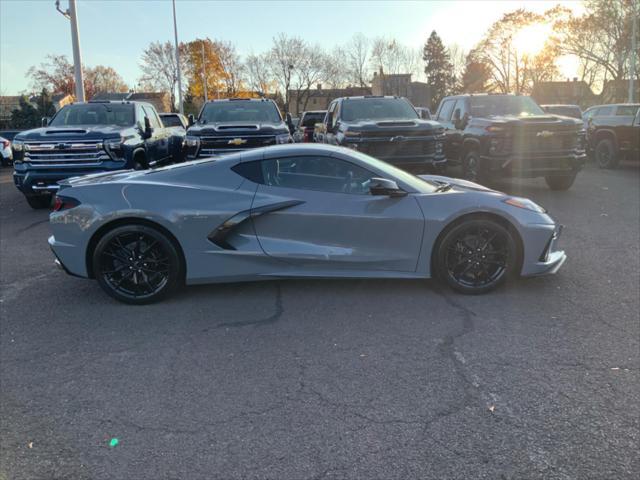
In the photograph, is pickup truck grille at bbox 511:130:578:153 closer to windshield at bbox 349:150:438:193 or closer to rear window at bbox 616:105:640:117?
windshield at bbox 349:150:438:193

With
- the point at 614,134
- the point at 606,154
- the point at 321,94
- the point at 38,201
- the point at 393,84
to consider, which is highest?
the point at 321,94

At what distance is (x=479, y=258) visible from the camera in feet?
16.7

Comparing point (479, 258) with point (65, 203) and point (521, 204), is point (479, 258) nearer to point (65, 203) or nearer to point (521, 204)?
point (521, 204)

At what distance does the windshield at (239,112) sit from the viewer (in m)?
11.6

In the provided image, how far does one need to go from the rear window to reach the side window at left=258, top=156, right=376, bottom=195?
13.6 meters

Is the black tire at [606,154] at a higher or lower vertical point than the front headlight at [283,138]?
lower

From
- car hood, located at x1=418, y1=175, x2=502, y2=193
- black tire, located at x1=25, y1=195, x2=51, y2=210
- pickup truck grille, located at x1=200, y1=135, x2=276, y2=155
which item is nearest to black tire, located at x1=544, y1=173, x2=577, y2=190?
pickup truck grille, located at x1=200, y1=135, x2=276, y2=155

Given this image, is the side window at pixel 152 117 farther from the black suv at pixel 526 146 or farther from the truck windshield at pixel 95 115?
the black suv at pixel 526 146

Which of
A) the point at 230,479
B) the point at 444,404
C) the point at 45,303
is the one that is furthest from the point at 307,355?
the point at 45,303

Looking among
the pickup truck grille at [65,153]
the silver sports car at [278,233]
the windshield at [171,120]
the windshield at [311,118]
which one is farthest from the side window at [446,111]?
the windshield at [171,120]

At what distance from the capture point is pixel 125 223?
4.97 m

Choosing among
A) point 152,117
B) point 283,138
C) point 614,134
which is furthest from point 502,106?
point 152,117

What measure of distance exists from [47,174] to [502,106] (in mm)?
9138

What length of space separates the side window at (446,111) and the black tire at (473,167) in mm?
1733
